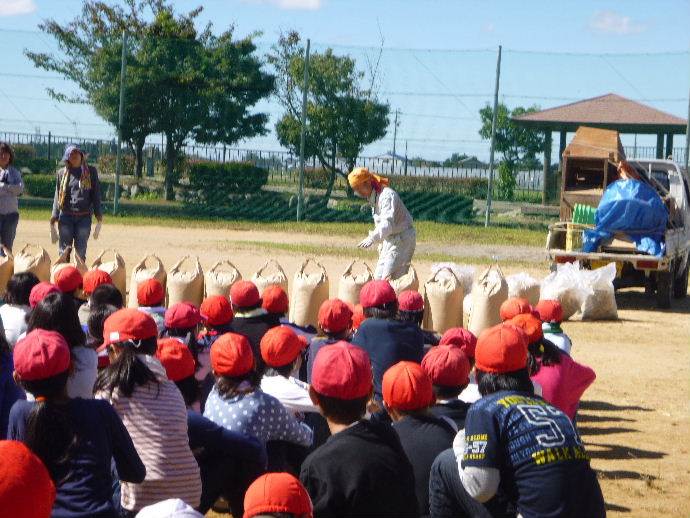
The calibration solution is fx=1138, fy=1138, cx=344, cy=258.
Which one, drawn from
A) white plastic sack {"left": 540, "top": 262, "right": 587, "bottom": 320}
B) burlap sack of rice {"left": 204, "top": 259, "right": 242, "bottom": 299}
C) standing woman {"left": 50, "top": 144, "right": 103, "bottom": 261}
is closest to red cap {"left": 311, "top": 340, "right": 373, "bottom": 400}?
burlap sack of rice {"left": 204, "top": 259, "right": 242, "bottom": 299}

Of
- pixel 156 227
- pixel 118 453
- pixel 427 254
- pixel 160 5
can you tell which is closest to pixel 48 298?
pixel 118 453

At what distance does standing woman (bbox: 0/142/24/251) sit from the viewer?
12.0m

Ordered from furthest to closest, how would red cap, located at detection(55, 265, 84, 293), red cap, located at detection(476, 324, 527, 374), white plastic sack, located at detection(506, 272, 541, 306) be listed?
white plastic sack, located at detection(506, 272, 541, 306), red cap, located at detection(55, 265, 84, 293), red cap, located at detection(476, 324, 527, 374)

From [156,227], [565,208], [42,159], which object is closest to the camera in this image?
[565,208]

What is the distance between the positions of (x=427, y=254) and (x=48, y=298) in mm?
14298

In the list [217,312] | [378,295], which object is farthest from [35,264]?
[378,295]

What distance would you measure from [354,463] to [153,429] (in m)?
1.18

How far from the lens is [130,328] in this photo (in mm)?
4766

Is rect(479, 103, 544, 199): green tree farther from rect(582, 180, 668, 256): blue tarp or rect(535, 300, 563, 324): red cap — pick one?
rect(535, 300, 563, 324): red cap

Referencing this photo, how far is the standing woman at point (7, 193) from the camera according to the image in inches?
471

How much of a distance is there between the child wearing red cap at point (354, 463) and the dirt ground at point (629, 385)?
2807 mm

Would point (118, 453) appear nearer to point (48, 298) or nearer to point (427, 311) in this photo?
point (48, 298)

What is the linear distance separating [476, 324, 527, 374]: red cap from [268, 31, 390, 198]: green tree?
2324 cm

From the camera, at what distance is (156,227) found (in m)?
22.5
